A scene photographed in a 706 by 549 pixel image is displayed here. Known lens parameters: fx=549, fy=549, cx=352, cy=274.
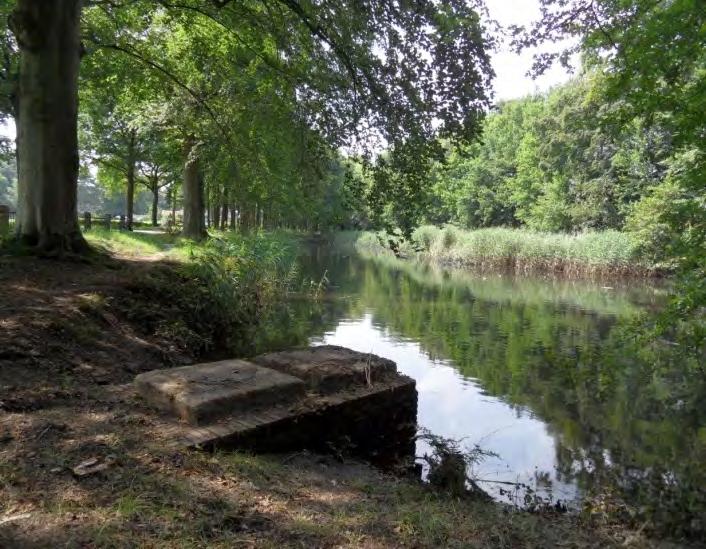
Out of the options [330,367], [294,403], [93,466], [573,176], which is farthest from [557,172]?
[93,466]

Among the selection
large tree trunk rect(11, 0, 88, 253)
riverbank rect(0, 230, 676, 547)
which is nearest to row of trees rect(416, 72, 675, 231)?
large tree trunk rect(11, 0, 88, 253)

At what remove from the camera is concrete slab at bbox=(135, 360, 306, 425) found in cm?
359

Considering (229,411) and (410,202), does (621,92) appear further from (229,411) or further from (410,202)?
(229,411)

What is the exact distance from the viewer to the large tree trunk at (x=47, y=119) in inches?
279

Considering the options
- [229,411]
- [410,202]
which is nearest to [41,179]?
[410,202]

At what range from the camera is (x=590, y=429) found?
22.5 ft

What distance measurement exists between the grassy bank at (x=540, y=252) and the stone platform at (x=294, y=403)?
57.9 ft

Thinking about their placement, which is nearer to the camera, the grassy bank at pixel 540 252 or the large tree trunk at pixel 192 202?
the large tree trunk at pixel 192 202

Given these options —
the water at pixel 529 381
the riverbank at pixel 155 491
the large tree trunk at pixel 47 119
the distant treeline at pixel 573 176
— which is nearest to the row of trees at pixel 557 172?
the distant treeline at pixel 573 176

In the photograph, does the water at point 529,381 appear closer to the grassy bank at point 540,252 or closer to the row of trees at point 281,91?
the row of trees at point 281,91

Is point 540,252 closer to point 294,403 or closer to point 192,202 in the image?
point 192,202

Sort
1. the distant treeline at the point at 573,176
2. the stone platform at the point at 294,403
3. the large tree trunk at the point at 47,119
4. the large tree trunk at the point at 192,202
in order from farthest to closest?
1. the distant treeline at the point at 573,176
2. the large tree trunk at the point at 192,202
3. the large tree trunk at the point at 47,119
4. the stone platform at the point at 294,403

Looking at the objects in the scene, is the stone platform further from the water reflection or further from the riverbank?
the water reflection

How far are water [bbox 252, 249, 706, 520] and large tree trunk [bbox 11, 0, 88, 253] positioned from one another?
382 cm
